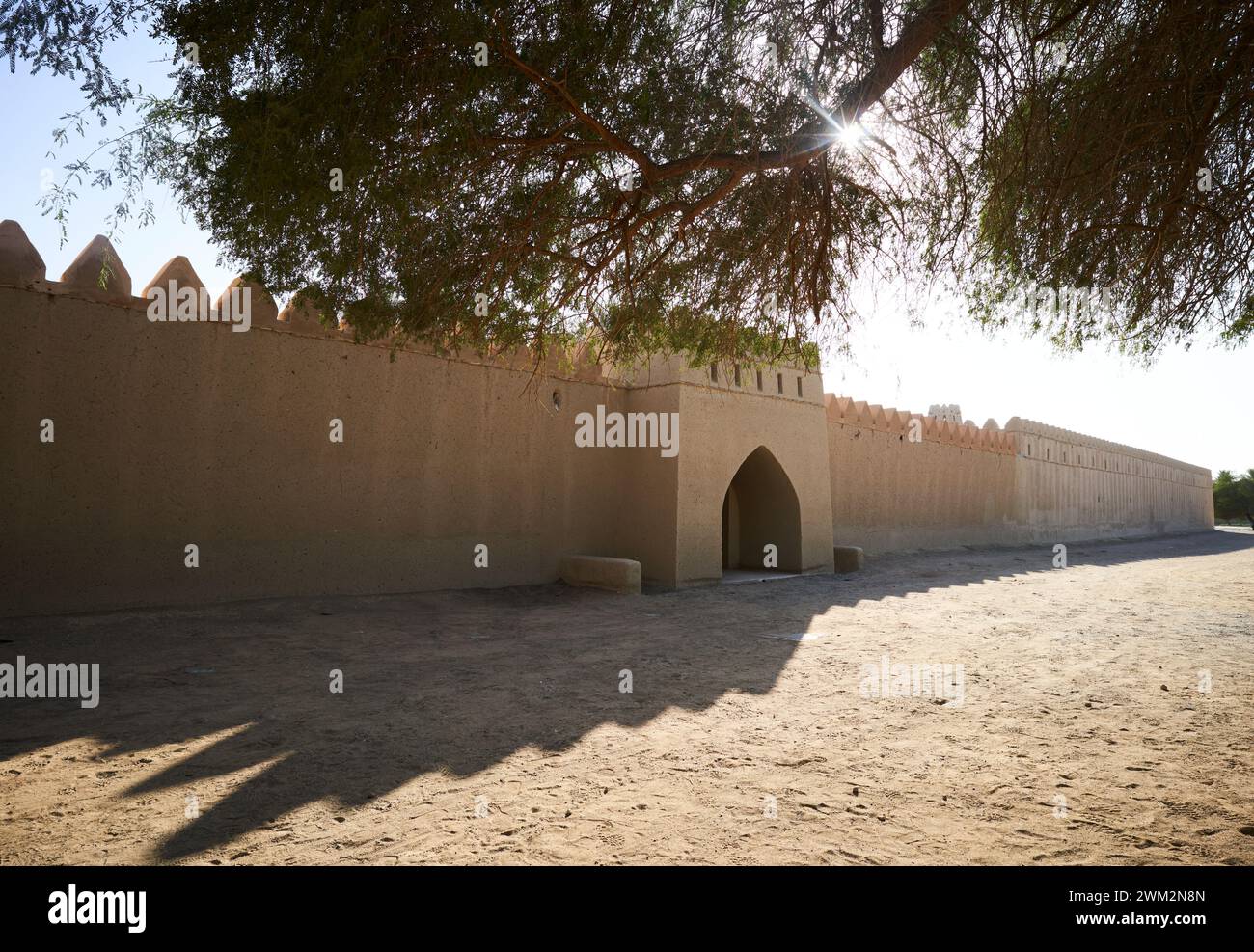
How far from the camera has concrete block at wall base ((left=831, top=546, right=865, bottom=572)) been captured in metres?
15.7

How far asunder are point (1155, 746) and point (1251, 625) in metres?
5.91

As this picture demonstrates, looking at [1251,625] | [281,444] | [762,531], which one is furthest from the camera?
[762,531]


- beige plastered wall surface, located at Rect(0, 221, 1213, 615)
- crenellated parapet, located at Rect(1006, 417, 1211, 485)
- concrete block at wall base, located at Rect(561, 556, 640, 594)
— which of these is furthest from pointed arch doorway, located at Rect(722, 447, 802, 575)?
crenellated parapet, located at Rect(1006, 417, 1211, 485)

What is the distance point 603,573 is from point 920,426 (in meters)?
12.2

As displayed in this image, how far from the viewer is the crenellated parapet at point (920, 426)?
706 inches

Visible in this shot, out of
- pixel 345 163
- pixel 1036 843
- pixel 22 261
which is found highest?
pixel 22 261

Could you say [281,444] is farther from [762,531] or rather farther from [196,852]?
[762,531]

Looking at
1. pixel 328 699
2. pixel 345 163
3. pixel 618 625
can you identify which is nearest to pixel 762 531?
pixel 618 625

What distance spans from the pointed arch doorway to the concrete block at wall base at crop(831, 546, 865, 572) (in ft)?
3.99

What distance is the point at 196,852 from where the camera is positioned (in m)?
3.11

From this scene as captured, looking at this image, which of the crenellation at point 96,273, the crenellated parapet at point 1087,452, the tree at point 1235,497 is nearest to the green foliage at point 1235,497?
the tree at point 1235,497

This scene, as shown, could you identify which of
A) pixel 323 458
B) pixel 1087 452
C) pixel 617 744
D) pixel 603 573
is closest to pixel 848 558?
pixel 603 573

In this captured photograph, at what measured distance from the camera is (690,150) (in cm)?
616

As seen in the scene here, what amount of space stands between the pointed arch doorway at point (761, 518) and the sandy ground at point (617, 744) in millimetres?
6003
